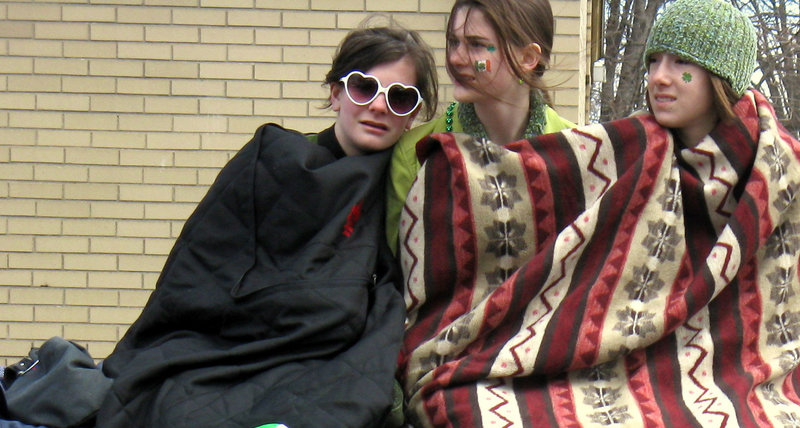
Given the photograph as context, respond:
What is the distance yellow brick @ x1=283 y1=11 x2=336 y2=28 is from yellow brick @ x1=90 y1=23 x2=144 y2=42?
69cm

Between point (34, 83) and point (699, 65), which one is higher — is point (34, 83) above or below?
below

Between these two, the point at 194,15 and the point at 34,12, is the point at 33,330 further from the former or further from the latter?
the point at 194,15

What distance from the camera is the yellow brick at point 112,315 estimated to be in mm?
5398

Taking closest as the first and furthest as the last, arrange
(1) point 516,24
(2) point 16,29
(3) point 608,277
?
(3) point 608,277
(1) point 516,24
(2) point 16,29

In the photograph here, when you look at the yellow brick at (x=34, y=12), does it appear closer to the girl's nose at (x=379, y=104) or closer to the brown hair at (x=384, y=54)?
the brown hair at (x=384, y=54)

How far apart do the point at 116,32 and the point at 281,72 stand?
2.61 feet

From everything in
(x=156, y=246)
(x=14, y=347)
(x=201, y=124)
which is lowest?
(x=14, y=347)

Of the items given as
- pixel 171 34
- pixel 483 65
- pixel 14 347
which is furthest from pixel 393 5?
pixel 483 65

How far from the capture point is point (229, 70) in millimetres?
5332

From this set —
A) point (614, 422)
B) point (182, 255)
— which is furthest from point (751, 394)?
point (182, 255)

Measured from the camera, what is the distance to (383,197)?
2938 mm

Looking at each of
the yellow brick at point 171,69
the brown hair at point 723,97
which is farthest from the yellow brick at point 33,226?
the brown hair at point 723,97

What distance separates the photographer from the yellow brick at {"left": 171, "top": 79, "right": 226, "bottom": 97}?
210 inches

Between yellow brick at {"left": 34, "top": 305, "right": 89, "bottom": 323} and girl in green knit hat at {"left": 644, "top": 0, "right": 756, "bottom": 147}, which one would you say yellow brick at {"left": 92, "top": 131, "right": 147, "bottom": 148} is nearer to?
yellow brick at {"left": 34, "top": 305, "right": 89, "bottom": 323}
